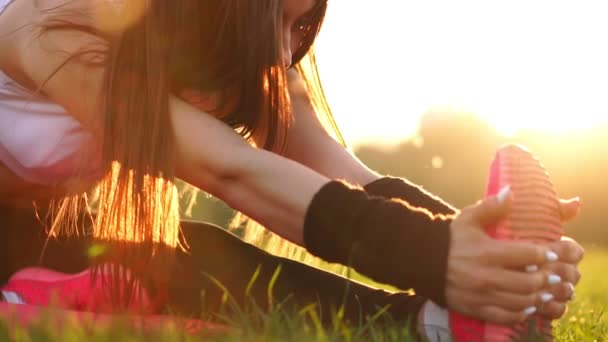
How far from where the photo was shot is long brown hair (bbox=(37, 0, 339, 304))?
2.15 meters

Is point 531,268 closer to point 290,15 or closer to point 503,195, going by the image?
point 503,195

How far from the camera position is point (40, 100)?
254 centimetres

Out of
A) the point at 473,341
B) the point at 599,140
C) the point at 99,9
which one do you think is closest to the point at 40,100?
Answer: the point at 99,9

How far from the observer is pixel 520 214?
1827mm

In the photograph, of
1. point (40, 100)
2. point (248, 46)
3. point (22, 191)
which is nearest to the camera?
point (248, 46)

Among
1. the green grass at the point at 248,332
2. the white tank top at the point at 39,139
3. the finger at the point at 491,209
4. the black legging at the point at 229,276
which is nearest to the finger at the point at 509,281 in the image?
the finger at the point at 491,209

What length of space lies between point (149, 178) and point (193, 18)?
1.39 feet

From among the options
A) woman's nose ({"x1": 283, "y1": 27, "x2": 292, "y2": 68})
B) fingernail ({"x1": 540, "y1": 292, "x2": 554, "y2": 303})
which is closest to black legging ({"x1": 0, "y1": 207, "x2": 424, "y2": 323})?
fingernail ({"x1": 540, "y1": 292, "x2": 554, "y2": 303})

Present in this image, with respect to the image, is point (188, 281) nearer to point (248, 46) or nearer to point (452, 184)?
point (248, 46)

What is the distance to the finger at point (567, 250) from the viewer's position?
187 centimetres

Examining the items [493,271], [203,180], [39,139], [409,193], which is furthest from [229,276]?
[493,271]

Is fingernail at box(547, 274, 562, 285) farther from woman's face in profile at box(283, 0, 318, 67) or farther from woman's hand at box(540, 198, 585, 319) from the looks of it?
woman's face in profile at box(283, 0, 318, 67)

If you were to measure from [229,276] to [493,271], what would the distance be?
90 centimetres

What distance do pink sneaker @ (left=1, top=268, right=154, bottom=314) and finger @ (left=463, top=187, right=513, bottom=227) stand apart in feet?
2.76
